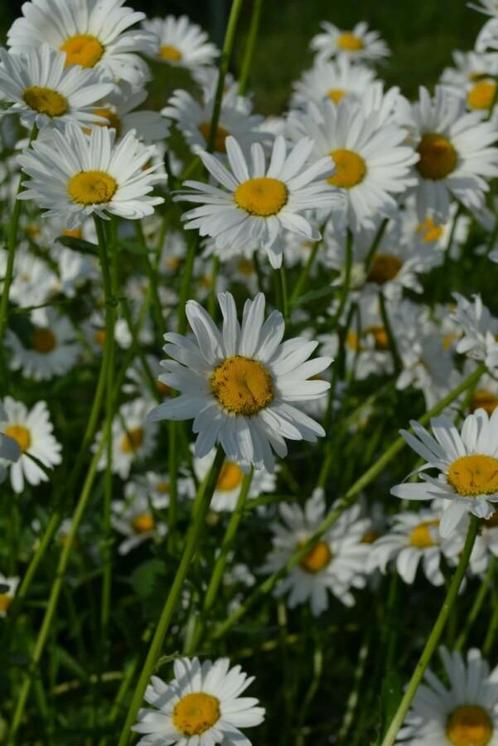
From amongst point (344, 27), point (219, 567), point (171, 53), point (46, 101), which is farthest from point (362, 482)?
point (344, 27)

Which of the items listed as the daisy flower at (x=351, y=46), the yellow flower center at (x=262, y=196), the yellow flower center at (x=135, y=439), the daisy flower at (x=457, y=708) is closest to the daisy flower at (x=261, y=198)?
the yellow flower center at (x=262, y=196)

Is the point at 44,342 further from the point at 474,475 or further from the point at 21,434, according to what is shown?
the point at 474,475

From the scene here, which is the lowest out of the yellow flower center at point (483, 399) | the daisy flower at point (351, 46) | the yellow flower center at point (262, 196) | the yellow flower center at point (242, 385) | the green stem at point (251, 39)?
the yellow flower center at point (242, 385)

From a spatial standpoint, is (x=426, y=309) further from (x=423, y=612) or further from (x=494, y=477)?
(x=494, y=477)

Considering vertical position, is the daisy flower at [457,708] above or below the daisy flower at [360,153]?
below

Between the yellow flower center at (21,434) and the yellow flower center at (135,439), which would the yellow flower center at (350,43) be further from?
the yellow flower center at (21,434)
